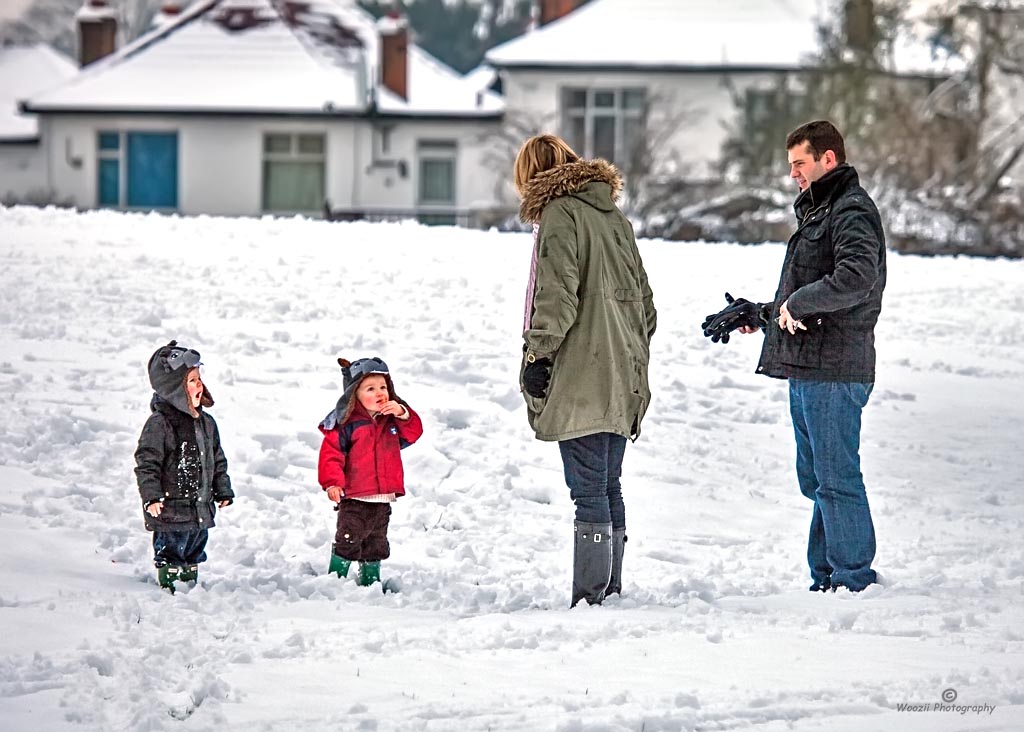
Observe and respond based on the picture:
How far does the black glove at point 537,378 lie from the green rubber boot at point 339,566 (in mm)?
1165

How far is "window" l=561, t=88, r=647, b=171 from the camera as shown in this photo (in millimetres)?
33625

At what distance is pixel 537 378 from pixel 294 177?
94.3ft

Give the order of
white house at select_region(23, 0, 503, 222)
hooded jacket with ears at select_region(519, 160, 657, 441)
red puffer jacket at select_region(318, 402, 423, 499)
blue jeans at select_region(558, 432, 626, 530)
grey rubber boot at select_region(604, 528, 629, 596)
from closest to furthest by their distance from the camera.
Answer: hooded jacket with ears at select_region(519, 160, 657, 441)
blue jeans at select_region(558, 432, 626, 530)
grey rubber boot at select_region(604, 528, 629, 596)
red puffer jacket at select_region(318, 402, 423, 499)
white house at select_region(23, 0, 503, 222)

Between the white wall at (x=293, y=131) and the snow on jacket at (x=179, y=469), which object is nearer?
the snow on jacket at (x=179, y=469)

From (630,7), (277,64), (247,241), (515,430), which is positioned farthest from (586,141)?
(515,430)

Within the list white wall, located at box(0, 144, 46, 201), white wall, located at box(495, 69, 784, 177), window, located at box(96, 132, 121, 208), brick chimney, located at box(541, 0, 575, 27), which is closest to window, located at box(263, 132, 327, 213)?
window, located at box(96, 132, 121, 208)

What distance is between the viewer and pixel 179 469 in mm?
6570

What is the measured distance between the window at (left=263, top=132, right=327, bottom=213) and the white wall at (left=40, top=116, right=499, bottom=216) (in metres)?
0.18

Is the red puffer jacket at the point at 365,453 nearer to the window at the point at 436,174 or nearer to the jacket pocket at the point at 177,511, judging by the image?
the jacket pocket at the point at 177,511

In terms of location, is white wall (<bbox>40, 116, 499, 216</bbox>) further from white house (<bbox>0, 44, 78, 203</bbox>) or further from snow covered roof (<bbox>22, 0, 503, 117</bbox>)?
white house (<bbox>0, 44, 78, 203</bbox>)

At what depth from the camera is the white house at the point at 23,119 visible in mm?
37344

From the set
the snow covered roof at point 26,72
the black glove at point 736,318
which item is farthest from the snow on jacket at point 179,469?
the snow covered roof at point 26,72

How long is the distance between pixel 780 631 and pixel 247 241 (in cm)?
1012

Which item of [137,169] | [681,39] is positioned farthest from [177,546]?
[681,39]
